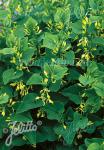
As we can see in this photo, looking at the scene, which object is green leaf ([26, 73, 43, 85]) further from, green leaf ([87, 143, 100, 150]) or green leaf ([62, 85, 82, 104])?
green leaf ([87, 143, 100, 150])

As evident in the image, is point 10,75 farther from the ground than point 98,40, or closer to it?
closer to it

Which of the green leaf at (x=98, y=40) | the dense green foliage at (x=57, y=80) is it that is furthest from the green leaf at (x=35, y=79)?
the green leaf at (x=98, y=40)

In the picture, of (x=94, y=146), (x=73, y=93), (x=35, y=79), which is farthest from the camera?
(x=73, y=93)

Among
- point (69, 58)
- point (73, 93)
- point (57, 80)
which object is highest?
point (69, 58)

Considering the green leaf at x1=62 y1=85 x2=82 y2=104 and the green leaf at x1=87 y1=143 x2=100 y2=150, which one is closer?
the green leaf at x1=87 y1=143 x2=100 y2=150

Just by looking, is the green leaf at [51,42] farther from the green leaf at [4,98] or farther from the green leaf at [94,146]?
the green leaf at [94,146]

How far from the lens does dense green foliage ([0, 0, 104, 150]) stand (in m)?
2.42

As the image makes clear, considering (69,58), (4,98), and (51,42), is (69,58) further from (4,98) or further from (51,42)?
(4,98)

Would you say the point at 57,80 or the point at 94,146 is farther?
the point at 57,80

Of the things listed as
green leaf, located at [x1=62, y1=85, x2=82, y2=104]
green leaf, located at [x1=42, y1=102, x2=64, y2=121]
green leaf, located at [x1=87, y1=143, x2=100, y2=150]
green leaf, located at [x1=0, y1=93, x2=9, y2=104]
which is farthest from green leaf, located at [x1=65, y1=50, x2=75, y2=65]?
green leaf, located at [x1=87, y1=143, x2=100, y2=150]

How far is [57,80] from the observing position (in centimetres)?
244

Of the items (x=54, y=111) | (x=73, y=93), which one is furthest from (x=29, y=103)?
(x=73, y=93)

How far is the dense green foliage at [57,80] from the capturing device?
2416 millimetres

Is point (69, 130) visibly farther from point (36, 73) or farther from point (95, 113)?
point (36, 73)
